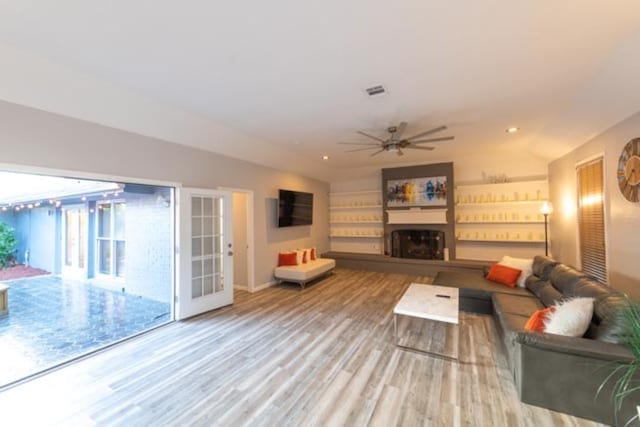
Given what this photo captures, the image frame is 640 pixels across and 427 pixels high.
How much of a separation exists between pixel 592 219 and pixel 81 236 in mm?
10874

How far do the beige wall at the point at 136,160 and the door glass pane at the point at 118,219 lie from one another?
10.3 feet

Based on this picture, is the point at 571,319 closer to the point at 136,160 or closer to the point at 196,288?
the point at 196,288

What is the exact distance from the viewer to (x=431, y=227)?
266 inches

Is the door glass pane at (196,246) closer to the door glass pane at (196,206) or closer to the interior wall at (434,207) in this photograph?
the door glass pane at (196,206)

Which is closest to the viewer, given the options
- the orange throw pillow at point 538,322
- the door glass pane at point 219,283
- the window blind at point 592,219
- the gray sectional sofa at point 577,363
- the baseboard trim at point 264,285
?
the gray sectional sofa at point 577,363

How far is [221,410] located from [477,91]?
13.5ft

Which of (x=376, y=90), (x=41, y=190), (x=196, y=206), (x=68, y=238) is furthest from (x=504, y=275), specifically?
(x=68, y=238)

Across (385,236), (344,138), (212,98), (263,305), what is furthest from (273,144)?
(385,236)

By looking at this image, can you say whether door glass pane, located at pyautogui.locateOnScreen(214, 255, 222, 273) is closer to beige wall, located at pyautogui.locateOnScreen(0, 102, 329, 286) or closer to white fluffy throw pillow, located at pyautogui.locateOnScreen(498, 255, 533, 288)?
beige wall, located at pyautogui.locateOnScreen(0, 102, 329, 286)

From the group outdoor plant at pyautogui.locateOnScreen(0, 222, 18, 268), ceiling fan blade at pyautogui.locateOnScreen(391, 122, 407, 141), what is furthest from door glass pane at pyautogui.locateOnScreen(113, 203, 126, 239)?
ceiling fan blade at pyautogui.locateOnScreen(391, 122, 407, 141)

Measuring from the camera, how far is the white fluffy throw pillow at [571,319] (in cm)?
213

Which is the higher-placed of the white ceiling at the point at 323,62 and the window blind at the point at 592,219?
the white ceiling at the point at 323,62

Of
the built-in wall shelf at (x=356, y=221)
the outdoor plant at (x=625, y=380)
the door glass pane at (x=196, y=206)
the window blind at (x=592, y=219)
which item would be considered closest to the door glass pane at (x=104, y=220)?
the door glass pane at (x=196, y=206)

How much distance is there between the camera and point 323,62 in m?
2.40
